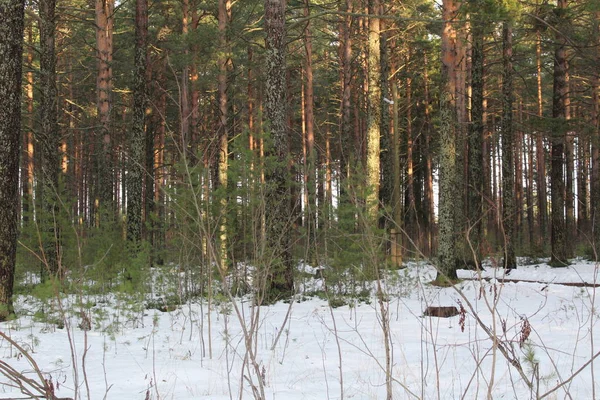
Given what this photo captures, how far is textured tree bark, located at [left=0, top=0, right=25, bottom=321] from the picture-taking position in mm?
6277

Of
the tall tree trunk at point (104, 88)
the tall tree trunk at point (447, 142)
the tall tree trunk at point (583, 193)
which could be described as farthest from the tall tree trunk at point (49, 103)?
the tall tree trunk at point (583, 193)

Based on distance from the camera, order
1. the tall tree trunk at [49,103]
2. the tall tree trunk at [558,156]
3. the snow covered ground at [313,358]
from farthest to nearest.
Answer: the tall tree trunk at [558,156]
the tall tree trunk at [49,103]
the snow covered ground at [313,358]

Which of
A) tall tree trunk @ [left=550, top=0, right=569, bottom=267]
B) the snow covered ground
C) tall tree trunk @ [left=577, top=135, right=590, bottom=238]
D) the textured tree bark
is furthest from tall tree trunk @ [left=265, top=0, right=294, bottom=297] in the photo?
tall tree trunk @ [left=577, top=135, right=590, bottom=238]

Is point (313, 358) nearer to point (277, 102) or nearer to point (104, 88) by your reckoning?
point (277, 102)

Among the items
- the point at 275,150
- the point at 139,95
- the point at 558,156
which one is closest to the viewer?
the point at 275,150

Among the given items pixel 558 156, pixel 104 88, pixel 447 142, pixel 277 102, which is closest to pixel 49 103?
pixel 104 88

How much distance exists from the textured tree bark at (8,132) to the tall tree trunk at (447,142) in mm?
7464

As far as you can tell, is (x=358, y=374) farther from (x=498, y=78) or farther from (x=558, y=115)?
(x=498, y=78)

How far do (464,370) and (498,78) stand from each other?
24958mm

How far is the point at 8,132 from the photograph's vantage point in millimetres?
6352

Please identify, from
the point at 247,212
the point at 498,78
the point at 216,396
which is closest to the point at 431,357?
the point at 216,396

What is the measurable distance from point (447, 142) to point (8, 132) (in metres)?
7.76

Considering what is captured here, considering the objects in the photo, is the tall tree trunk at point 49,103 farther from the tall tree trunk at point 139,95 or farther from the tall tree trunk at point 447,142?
the tall tree trunk at point 447,142

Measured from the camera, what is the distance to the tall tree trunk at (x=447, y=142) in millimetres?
10070
